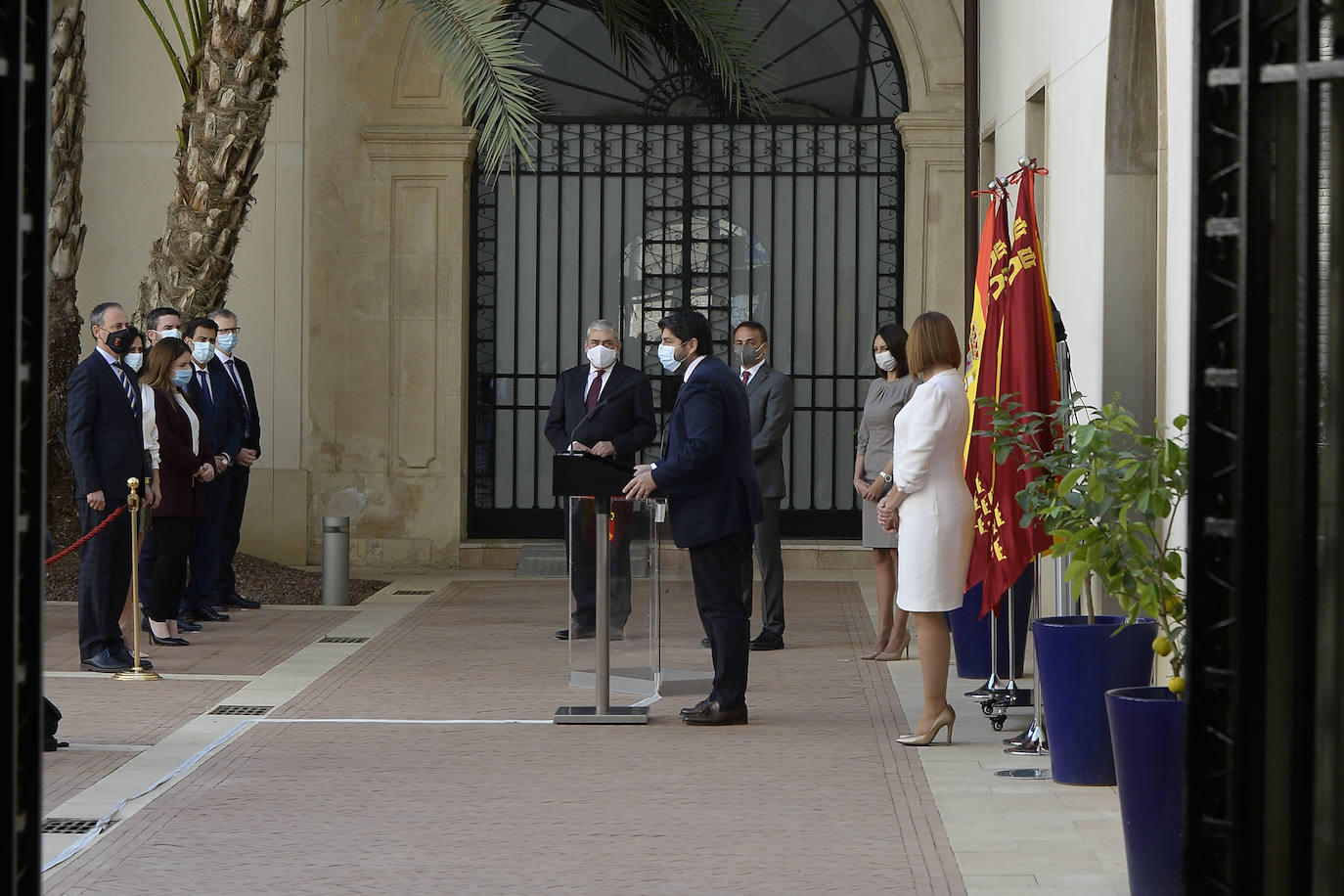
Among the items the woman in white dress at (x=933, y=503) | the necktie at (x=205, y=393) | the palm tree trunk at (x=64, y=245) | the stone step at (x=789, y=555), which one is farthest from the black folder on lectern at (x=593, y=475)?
the stone step at (x=789, y=555)

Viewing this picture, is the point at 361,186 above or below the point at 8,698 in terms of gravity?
above

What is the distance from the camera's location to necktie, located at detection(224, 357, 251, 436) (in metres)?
11.5

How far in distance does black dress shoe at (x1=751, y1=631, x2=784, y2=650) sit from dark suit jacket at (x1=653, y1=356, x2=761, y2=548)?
2491 millimetres

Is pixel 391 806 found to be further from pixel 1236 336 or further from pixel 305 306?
pixel 305 306

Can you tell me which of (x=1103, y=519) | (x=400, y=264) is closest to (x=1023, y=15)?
(x=400, y=264)

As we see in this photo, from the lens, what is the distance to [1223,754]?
3244 millimetres

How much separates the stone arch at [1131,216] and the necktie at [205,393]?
18.5ft

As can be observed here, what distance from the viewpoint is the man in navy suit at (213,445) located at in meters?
11.0

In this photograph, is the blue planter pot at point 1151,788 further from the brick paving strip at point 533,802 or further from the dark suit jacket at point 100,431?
the dark suit jacket at point 100,431

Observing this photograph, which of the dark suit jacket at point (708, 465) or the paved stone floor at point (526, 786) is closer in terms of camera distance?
the paved stone floor at point (526, 786)

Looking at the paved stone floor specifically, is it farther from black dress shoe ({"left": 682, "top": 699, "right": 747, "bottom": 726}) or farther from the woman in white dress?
the woman in white dress

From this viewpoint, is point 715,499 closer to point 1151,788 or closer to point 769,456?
point 769,456

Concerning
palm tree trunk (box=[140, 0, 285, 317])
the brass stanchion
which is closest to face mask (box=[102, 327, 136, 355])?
the brass stanchion

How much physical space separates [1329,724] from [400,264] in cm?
1202
